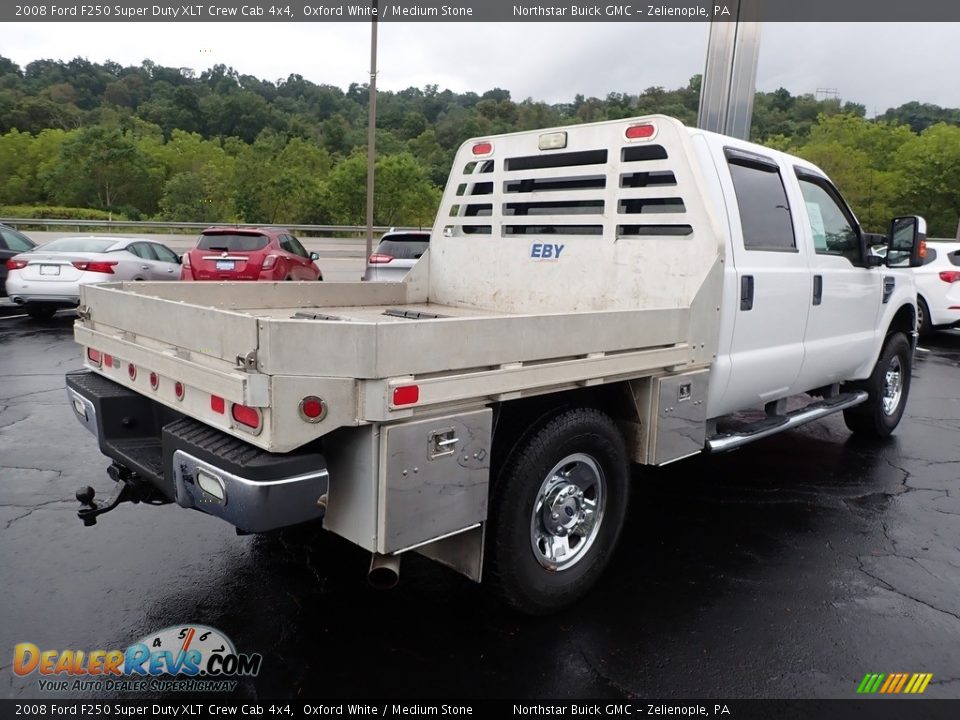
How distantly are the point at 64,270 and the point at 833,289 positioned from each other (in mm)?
11062

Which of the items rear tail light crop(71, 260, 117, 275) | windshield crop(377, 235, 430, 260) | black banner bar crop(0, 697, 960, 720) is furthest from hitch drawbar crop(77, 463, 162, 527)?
rear tail light crop(71, 260, 117, 275)

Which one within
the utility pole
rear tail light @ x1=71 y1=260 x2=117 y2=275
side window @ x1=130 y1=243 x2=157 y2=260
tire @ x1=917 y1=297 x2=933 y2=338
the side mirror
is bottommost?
tire @ x1=917 y1=297 x2=933 y2=338

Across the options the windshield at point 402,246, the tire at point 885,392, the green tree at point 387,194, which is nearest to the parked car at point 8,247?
the windshield at point 402,246

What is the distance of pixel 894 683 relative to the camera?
2.92m

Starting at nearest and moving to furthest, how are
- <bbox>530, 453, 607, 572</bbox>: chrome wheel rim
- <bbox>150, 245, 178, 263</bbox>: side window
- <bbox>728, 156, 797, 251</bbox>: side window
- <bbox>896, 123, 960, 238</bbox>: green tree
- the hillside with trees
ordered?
1. <bbox>530, 453, 607, 572</bbox>: chrome wheel rim
2. <bbox>728, 156, 797, 251</bbox>: side window
3. <bbox>150, 245, 178, 263</bbox>: side window
4. the hillside with trees
5. <bbox>896, 123, 960, 238</bbox>: green tree

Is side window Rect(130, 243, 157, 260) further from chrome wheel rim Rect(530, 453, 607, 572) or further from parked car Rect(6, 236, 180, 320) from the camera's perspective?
chrome wheel rim Rect(530, 453, 607, 572)

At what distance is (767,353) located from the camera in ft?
14.6

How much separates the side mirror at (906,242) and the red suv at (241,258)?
29.5ft

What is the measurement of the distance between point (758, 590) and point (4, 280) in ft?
43.1

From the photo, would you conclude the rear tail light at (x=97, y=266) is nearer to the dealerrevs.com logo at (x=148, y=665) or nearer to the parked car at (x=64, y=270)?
the parked car at (x=64, y=270)

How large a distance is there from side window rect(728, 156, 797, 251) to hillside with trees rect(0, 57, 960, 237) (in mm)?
24298

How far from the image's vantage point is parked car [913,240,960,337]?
1216cm

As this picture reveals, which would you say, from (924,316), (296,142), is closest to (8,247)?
(924,316)

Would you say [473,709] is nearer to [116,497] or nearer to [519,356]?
[519,356]
